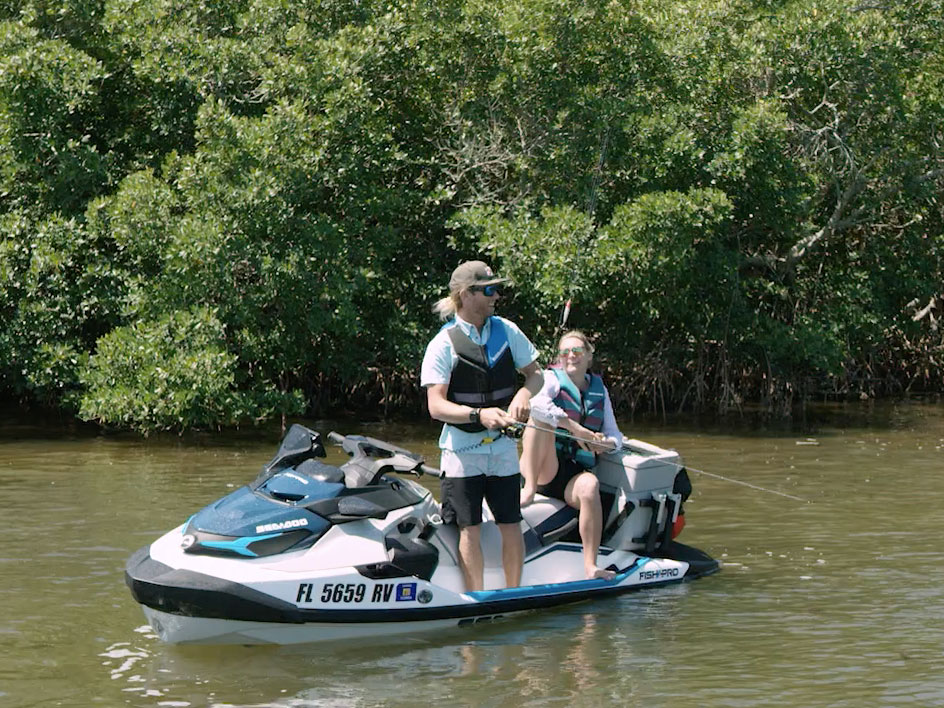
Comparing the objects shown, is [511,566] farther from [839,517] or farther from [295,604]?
[839,517]

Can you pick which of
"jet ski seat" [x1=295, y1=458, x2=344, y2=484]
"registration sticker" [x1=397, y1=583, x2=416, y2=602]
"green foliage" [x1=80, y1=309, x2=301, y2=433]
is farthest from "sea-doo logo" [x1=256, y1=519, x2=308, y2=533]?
"green foliage" [x1=80, y1=309, x2=301, y2=433]

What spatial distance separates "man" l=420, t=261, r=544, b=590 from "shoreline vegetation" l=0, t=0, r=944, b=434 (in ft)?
26.8

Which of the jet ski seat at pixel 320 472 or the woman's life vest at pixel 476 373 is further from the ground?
the woman's life vest at pixel 476 373

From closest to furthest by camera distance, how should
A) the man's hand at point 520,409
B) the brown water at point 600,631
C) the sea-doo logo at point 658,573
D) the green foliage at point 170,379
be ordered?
1. the brown water at point 600,631
2. the man's hand at point 520,409
3. the sea-doo logo at point 658,573
4. the green foliage at point 170,379

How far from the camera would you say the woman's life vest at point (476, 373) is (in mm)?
7504

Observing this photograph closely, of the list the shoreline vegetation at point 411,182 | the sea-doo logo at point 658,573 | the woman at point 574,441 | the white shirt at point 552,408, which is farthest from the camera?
the shoreline vegetation at point 411,182

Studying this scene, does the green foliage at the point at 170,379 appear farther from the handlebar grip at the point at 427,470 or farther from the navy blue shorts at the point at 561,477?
the handlebar grip at the point at 427,470

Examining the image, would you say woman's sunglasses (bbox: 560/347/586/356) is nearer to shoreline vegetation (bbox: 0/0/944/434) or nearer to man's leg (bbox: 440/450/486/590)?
man's leg (bbox: 440/450/486/590)

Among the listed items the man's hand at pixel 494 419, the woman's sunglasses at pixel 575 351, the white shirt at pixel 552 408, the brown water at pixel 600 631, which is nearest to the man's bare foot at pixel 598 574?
the brown water at pixel 600 631

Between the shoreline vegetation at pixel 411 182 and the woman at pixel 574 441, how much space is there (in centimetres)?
750

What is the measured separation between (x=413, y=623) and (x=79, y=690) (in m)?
1.73

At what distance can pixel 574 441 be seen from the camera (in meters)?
8.59

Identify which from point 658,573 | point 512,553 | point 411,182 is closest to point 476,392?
point 512,553

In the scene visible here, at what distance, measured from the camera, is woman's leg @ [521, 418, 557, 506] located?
835 centimetres
